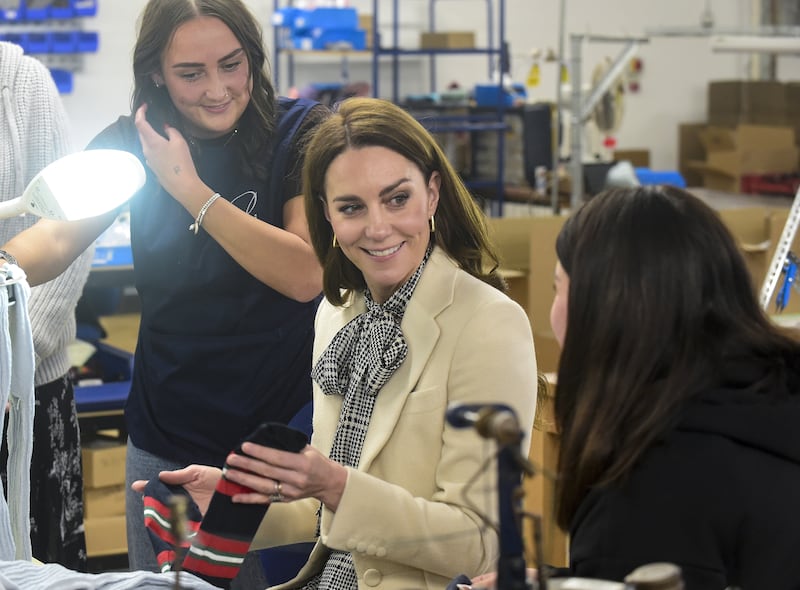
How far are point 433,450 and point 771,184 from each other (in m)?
6.35

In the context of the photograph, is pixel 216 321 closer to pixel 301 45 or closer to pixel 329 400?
pixel 329 400

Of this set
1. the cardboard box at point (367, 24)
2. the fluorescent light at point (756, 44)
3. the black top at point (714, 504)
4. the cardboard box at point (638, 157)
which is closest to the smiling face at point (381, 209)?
the black top at point (714, 504)

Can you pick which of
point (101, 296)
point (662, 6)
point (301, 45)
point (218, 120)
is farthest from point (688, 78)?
point (218, 120)

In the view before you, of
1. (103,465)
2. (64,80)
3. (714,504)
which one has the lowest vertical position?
(103,465)

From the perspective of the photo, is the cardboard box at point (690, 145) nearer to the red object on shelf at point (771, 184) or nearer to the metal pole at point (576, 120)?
the red object on shelf at point (771, 184)

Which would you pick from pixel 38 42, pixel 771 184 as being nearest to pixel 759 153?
pixel 771 184

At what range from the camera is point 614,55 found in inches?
371

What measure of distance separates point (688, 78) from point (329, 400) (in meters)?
8.91

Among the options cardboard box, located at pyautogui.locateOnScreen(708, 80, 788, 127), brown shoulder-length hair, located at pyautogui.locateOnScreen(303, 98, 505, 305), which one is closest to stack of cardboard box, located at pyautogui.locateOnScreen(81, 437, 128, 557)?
brown shoulder-length hair, located at pyautogui.locateOnScreen(303, 98, 505, 305)

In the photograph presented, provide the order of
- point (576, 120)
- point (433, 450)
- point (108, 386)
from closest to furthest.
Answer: point (433, 450) < point (108, 386) < point (576, 120)

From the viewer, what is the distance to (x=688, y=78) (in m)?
9.95

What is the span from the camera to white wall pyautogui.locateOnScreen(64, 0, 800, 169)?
28.4 ft

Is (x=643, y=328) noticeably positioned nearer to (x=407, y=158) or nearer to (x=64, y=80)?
(x=407, y=158)

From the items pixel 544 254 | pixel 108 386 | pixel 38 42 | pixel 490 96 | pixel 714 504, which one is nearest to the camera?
pixel 714 504
